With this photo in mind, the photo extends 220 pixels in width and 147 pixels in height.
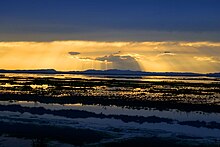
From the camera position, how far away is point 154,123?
25281 millimetres

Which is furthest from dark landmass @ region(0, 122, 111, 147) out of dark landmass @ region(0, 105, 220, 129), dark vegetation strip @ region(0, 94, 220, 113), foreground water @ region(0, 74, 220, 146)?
dark vegetation strip @ region(0, 94, 220, 113)

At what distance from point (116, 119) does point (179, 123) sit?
3.97 meters

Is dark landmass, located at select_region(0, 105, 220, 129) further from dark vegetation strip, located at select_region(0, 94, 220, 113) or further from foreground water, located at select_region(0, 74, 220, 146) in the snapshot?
dark vegetation strip, located at select_region(0, 94, 220, 113)

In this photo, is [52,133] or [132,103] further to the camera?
[132,103]

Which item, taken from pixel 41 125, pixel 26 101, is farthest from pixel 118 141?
pixel 26 101

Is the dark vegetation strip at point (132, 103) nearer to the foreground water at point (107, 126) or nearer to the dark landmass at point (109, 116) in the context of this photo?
the foreground water at point (107, 126)

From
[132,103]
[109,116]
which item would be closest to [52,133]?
[109,116]

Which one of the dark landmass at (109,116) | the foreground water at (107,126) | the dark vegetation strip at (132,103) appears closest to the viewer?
the foreground water at (107,126)

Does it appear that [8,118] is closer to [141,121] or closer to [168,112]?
[141,121]

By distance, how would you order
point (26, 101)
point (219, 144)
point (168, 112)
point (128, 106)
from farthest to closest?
point (26, 101) → point (128, 106) → point (168, 112) → point (219, 144)

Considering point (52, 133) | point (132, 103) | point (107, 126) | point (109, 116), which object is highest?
point (132, 103)

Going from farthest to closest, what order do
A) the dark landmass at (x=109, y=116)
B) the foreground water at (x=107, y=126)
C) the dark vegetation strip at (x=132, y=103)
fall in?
the dark vegetation strip at (x=132, y=103), the dark landmass at (x=109, y=116), the foreground water at (x=107, y=126)

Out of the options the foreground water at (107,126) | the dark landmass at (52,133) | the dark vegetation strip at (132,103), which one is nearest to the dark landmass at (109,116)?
the foreground water at (107,126)

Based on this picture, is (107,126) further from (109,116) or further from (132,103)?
(132,103)
